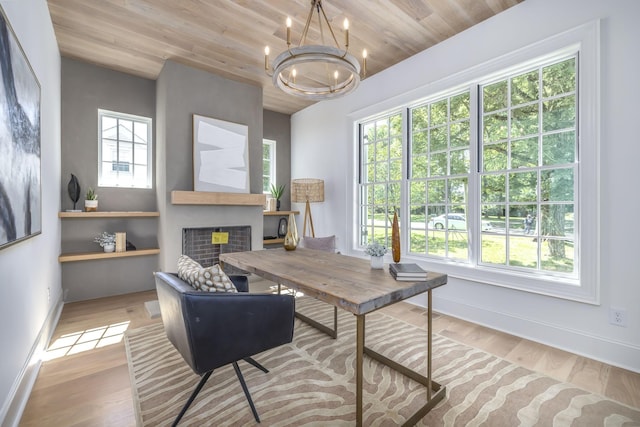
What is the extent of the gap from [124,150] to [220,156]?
130 centimetres

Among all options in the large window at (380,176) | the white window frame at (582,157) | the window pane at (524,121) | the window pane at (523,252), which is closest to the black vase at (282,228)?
the large window at (380,176)

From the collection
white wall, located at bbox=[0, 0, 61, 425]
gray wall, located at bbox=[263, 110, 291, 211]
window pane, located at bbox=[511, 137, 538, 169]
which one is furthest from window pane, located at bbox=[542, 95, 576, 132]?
gray wall, located at bbox=[263, 110, 291, 211]

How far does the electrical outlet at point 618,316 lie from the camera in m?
2.03

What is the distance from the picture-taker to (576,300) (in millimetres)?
2221

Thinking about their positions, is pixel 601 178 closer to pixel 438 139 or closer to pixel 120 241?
pixel 438 139

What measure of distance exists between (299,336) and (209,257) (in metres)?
2.16

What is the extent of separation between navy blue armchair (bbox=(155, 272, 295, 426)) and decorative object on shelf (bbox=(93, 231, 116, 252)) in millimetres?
2558

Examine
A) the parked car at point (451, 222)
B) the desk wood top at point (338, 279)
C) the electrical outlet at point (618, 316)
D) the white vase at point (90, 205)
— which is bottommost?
the electrical outlet at point (618, 316)

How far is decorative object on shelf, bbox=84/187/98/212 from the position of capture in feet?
11.3

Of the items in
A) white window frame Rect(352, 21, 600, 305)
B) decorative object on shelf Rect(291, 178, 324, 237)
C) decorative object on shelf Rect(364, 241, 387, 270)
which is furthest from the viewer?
decorative object on shelf Rect(291, 178, 324, 237)

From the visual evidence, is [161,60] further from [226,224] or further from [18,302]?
[18,302]

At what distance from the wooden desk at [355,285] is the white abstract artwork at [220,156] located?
1778mm

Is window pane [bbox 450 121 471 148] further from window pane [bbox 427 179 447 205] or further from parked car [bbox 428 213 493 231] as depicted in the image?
parked car [bbox 428 213 493 231]

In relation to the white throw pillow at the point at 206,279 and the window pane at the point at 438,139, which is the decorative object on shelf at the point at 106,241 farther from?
the window pane at the point at 438,139
